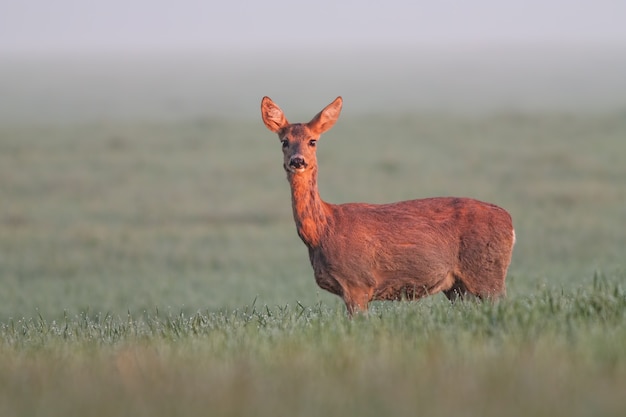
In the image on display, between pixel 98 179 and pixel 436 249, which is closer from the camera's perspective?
pixel 436 249

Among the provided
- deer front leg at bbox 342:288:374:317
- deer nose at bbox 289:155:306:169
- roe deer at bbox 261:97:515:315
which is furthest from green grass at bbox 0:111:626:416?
deer nose at bbox 289:155:306:169

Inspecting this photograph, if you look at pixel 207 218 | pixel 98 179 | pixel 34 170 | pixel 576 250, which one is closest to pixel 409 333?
pixel 576 250

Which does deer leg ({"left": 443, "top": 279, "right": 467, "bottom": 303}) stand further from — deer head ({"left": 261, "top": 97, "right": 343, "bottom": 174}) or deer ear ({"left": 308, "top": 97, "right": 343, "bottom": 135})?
deer ear ({"left": 308, "top": 97, "right": 343, "bottom": 135})

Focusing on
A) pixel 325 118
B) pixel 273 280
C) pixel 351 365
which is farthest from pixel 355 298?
pixel 273 280

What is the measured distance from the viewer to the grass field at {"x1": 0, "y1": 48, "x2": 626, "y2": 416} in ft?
18.4

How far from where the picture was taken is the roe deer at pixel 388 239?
912 centimetres

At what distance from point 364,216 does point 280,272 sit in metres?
13.8

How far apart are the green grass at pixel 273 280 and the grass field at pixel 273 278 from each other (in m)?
0.03

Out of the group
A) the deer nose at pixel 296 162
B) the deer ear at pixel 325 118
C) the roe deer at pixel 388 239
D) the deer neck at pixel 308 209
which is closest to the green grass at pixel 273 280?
the roe deer at pixel 388 239

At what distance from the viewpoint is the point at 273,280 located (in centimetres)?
2172

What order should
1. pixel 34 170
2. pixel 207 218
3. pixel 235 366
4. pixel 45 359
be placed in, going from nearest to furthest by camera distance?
pixel 235 366 → pixel 45 359 → pixel 207 218 → pixel 34 170

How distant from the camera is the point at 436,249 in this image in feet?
31.0

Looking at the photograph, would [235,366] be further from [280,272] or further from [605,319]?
[280,272]

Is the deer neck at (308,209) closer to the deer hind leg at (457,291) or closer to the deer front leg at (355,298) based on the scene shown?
the deer front leg at (355,298)
